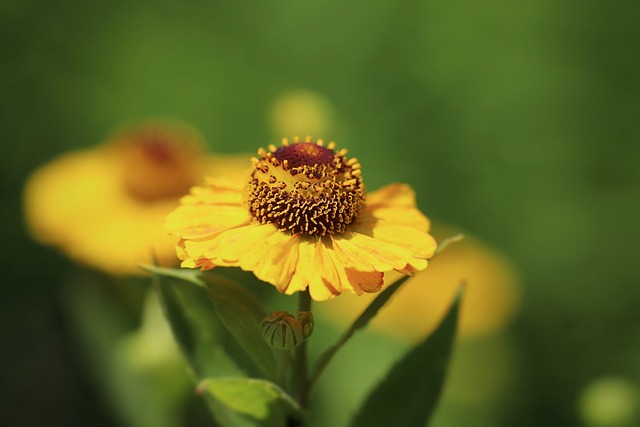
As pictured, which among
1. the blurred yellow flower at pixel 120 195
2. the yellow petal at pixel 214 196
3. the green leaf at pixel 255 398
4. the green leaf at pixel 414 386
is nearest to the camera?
the green leaf at pixel 255 398

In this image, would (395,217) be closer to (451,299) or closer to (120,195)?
(451,299)

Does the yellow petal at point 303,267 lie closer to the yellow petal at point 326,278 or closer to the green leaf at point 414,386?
the yellow petal at point 326,278

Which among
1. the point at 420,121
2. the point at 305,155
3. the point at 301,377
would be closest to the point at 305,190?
the point at 305,155

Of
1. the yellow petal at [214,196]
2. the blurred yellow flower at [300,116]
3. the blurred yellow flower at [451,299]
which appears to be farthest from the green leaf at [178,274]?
the blurred yellow flower at [300,116]

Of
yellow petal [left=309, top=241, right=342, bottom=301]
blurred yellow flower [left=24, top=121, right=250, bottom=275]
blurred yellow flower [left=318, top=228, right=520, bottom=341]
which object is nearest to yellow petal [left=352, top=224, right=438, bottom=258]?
yellow petal [left=309, top=241, right=342, bottom=301]

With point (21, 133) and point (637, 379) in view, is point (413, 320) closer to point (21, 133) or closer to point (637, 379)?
point (637, 379)

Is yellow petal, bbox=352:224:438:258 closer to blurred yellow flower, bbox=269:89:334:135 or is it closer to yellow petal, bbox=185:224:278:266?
yellow petal, bbox=185:224:278:266
